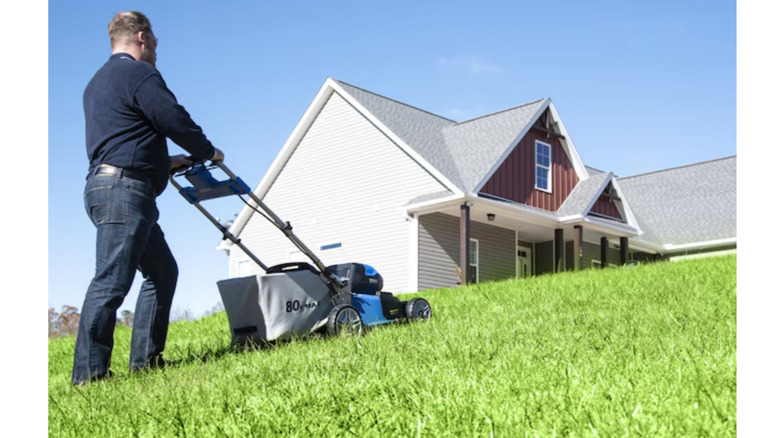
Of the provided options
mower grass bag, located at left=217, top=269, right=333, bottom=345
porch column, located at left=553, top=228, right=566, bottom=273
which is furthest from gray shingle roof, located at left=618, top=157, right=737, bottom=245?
mower grass bag, located at left=217, top=269, right=333, bottom=345

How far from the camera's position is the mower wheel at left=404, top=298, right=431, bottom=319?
28.3 ft

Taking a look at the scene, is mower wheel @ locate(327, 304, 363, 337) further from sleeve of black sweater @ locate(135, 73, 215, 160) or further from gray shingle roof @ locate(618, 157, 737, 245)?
gray shingle roof @ locate(618, 157, 737, 245)

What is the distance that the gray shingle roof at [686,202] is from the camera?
31031 millimetres

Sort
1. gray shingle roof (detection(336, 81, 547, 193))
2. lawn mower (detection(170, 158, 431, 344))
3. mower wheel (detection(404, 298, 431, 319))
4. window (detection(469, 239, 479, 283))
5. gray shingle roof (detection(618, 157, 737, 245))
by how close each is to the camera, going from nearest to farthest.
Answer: lawn mower (detection(170, 158, 431, 344)) < mower wheel (detection(404, 298, 431, 319)) < gray shingle roof (detection(336, 81, 547, 193)) < window (detection(469, 239, 479, 283)) < gray shingle roof (detection(618, 157, 737, 245))

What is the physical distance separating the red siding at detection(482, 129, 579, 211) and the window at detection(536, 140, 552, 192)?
0.56ft

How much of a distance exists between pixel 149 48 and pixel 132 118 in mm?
640

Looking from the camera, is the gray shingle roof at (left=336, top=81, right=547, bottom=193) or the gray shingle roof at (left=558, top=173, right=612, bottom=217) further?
the gray shingle roof at (left=558, top=173, right=612, bottom=217)

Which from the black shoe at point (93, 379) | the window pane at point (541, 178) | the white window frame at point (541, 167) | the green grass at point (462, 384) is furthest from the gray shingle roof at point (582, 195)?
the black shoe at point (93, 379)

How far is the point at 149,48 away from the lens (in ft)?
20.6

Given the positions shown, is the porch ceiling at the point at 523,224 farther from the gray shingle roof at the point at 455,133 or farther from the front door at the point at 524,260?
the gray shingle roof at the point at 455,133

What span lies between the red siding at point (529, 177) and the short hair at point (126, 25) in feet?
53.4

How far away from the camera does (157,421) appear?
14.2ft
